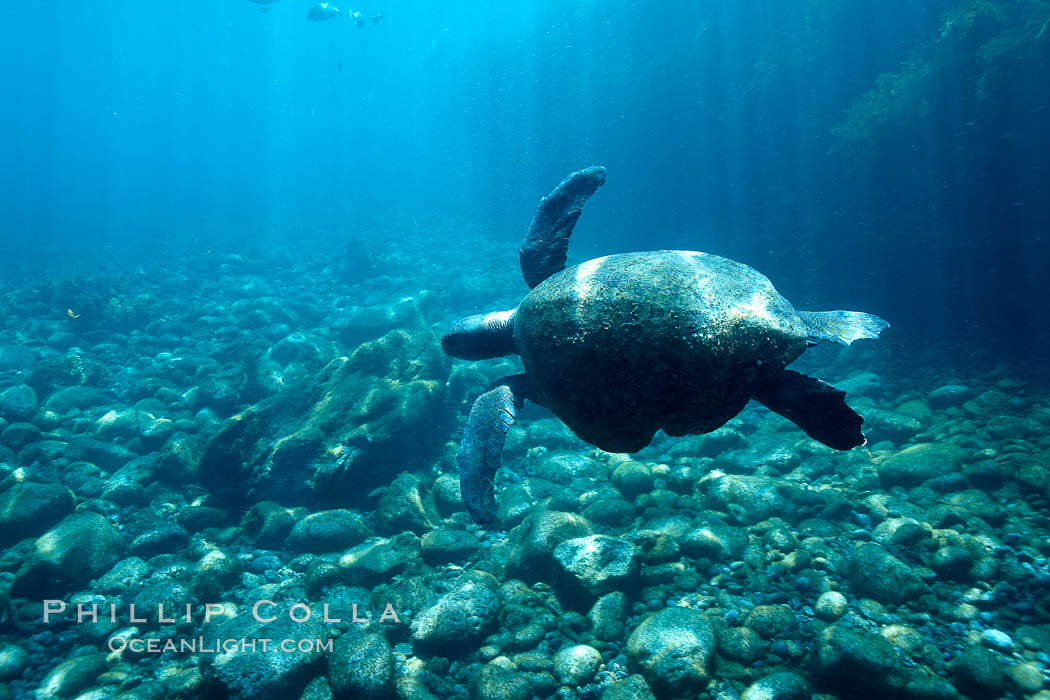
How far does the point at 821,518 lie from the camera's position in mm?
5961

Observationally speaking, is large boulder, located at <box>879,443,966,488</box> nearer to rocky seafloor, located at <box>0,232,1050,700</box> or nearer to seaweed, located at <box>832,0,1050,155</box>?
rocky seafloor, located at <box>0,232,1050,700</box>

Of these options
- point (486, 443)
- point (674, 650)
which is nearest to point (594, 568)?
point (674, 650)

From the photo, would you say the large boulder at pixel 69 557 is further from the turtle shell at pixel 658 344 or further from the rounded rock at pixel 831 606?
the rounded rock at pixel 831 606

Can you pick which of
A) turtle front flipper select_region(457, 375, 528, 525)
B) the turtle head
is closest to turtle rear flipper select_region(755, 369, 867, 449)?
turtle front flipper select_region(457, 375, 528, 525)

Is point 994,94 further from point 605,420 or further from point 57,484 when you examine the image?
point 57,484

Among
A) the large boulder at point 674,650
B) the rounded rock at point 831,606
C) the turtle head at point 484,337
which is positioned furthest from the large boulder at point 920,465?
the turtle head at point 484,337

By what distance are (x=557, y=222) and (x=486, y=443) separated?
2.89m

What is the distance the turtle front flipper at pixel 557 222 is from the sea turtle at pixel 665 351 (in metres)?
1.35

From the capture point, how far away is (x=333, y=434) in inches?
324

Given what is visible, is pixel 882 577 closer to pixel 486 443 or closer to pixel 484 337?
pixel 486 443

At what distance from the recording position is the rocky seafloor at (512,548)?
13.9ft

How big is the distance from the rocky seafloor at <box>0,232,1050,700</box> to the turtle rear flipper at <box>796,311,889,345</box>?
2.53 meters

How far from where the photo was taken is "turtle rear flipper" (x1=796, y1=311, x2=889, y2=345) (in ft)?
13.2

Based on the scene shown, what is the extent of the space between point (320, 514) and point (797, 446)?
7.85 meters
